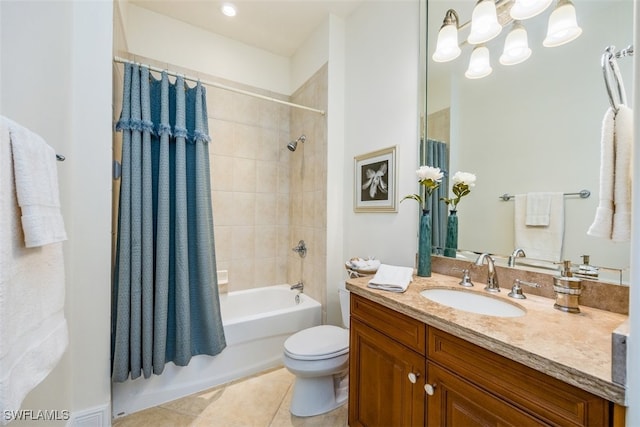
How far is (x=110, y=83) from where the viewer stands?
4.65 feet

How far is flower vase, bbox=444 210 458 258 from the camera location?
1.45 metres

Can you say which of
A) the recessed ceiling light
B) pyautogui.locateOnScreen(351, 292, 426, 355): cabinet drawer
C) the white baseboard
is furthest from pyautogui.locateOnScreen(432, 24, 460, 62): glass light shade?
the white baseboard

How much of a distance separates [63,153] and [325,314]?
6.35 feet

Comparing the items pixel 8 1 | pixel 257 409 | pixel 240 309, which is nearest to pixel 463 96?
pixel 8 1

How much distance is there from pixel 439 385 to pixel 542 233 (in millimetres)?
774

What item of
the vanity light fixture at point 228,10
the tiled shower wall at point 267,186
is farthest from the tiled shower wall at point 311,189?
the vanity light fixture at point 228,10

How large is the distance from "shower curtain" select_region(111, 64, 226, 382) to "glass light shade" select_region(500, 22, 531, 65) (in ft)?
5.67

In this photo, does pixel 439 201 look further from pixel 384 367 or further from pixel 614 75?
pixel 384 367

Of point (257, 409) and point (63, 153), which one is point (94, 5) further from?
point (257, 409)

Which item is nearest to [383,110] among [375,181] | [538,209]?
[375,181]

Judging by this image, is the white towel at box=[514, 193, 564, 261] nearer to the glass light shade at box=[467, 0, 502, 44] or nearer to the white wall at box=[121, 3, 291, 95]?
the glass light shade at box=[467, 0, 502, 44]

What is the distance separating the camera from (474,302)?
118 centimetres

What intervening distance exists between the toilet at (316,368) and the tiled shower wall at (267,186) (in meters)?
0.60

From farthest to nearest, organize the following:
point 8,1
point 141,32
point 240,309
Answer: point 240,309 → point 141,32 → point 8,1
